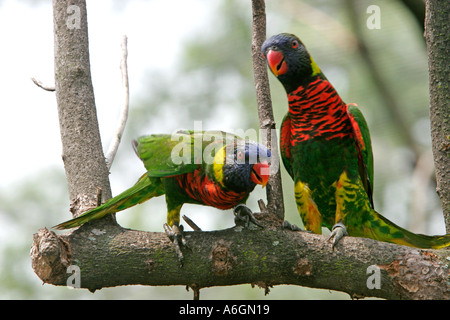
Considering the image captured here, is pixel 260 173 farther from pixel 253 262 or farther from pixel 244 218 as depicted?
pixel 253 262

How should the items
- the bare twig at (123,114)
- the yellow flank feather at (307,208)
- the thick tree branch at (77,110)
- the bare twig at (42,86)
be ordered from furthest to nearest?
the yellow flank feather at (307,208) → the bare twig at (42,86) → the bare twig at (123,114) → the thick tree branch at (77,110)

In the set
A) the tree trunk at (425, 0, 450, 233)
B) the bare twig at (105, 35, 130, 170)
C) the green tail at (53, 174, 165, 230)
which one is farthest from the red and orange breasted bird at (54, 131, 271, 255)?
the tree trunk at (425, 0, 450, 233)

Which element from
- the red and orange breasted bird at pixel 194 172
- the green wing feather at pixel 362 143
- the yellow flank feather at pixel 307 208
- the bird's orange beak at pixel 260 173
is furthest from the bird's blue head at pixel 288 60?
the bird's orange beak at pixel 260 173

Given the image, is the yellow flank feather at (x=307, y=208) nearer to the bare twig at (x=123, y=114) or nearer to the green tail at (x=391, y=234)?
the green tail at (x=391, y=234)

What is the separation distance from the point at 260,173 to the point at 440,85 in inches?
52.0

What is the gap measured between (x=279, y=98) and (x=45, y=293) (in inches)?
184

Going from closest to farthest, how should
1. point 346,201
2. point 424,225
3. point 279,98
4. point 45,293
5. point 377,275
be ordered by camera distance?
point 377,275, point 346,201, point 424,225, point 279,98, point 45,293

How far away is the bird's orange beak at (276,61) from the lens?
3.25m

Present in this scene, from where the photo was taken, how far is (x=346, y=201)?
334cm

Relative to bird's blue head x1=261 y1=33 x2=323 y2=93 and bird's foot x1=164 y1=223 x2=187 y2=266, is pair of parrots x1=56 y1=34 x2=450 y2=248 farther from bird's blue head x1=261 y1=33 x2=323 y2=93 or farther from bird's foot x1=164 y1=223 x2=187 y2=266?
bird's foot x1=164 y1=223 x2=187 y2=266

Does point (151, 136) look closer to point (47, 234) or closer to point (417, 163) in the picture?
point (47, 234)

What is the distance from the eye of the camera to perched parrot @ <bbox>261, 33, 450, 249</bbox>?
3311 millimetres

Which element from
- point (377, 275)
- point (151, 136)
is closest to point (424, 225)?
point (377, 275)

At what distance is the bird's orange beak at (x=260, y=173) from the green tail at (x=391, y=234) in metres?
1.03
